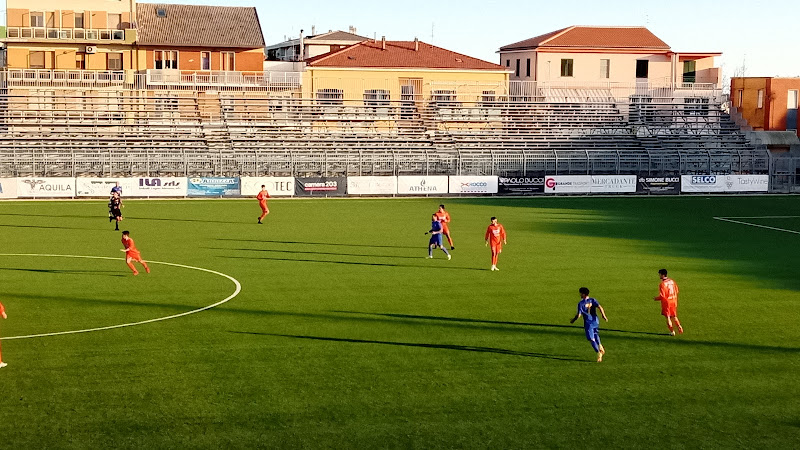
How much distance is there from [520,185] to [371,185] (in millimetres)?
9156

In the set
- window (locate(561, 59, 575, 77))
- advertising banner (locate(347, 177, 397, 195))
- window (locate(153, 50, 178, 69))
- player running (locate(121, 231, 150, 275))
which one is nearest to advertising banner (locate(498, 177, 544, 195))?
advertising banner (locate(347, 177, 397, 195))

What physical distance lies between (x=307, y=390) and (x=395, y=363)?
7.65 feet

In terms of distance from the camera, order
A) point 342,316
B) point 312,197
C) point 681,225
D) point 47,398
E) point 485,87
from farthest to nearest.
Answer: point 485,87, point 312,197, point 681,225, point 342,316, point 47,398

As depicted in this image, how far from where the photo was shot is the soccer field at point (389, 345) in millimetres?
14633

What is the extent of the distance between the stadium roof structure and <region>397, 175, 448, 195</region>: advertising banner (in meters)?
25.5

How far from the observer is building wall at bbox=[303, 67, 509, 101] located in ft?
252

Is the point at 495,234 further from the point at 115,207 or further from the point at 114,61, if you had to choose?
the point at 114,61

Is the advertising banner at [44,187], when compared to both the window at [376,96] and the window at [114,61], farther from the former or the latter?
the window at [114,61]

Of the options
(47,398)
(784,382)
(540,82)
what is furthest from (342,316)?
(540,82)

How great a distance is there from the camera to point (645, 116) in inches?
2815

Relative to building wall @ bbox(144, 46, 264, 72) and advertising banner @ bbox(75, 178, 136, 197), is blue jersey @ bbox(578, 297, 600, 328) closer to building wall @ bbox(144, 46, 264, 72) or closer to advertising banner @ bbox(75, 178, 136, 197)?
advertising banner @ bbox(75, 178, 136, 197)

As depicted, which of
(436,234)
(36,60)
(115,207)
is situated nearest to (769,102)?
(436,234)

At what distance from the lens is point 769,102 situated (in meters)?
72.8

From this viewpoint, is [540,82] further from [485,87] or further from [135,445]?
[135,445]
